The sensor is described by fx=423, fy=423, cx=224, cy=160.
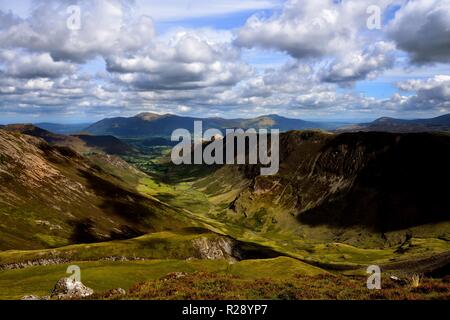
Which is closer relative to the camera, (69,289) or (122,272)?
(69,289)

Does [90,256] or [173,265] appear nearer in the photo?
[173,265]

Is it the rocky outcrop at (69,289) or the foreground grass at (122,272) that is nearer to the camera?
the rocky outcrop at (69,289)

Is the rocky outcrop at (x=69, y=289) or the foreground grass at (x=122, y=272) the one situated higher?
the rocky outcrop at (x=69, y=289)

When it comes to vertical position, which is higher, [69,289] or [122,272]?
[69,289]

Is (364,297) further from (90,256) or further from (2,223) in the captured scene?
(2,223)

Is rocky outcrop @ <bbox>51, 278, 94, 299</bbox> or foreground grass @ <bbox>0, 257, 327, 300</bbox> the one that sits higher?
rocky outcrop @ <bbox>51, 278, 94, 299</bbox>

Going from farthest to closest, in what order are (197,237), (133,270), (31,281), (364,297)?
(197,237) < (133,270) < (31,281) < (364,297)

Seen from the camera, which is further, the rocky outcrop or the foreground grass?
the foreground grass

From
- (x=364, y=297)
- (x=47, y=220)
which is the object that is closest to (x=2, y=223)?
(x=47, y=220)
